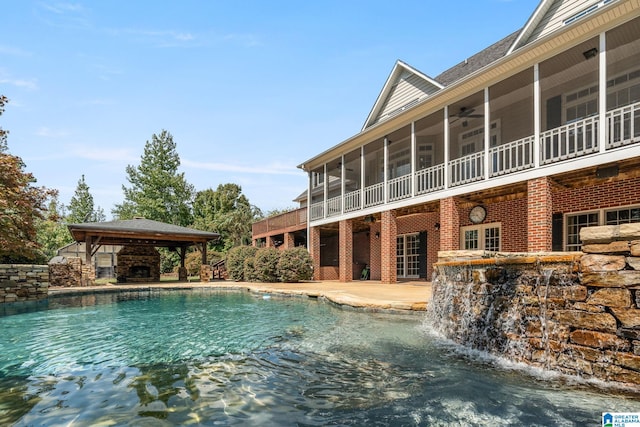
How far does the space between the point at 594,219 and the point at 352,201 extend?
353 inches

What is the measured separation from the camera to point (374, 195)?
49.9 feet

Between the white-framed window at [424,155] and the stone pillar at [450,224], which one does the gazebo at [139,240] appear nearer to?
the white-framed window at [424,155]

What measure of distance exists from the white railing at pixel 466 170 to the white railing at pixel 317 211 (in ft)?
25.1

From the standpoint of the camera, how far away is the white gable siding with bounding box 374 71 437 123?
49.6 feet

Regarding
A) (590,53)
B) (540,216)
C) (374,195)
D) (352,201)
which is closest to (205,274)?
(352,201)

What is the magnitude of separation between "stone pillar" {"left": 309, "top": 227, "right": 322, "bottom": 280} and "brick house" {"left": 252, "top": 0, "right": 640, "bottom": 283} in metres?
0.15

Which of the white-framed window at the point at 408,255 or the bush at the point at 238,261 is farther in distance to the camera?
the bush at the point at 238,261

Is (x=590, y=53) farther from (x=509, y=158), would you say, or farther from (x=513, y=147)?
(x=509, y=158)

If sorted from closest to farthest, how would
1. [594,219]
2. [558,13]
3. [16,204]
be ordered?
1. [594,219]
2. [558,13]
3. [16,204]

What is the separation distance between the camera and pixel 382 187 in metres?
14.9

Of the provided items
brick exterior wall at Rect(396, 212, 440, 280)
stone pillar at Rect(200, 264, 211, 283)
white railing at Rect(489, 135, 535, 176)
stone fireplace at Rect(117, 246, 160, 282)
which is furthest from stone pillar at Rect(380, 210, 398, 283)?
stone fireplace at Rect(117, 246, 160, 282)

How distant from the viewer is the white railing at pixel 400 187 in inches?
530

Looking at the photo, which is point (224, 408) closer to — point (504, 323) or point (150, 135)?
point (504, 323)

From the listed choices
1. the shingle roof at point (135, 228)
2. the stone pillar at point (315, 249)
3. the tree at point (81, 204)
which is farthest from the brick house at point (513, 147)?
the tree at point (81, 204)
